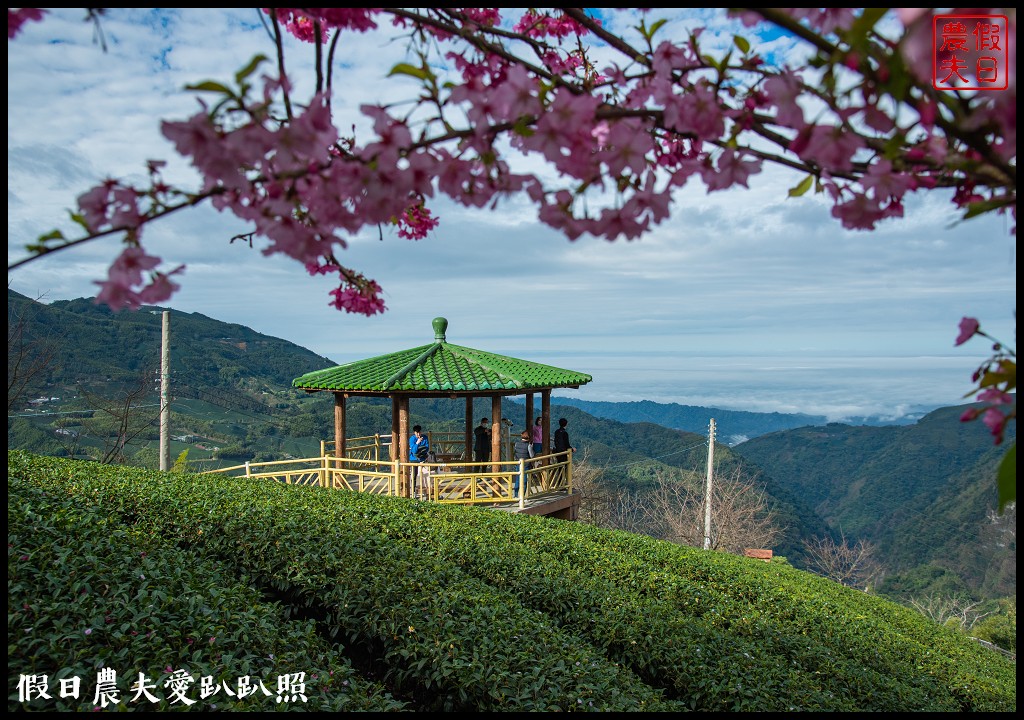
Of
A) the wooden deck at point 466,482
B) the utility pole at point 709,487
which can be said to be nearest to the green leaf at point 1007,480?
the wooden deck at point 466,482

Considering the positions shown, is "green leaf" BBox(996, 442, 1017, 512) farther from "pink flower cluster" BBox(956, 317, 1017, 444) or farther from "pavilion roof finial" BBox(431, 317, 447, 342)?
"pavilion roof finial" BBox(431, 317, 447, 342)

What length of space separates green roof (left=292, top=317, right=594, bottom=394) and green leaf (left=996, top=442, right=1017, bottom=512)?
7.89 metres

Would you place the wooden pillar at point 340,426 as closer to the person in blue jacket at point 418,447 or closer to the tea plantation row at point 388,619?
the person in blue jacket at point 418,447

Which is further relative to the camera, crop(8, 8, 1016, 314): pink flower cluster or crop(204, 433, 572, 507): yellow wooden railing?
crop(204, 433, 572, 507): yellow wooden railing

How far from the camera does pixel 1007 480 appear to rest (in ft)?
3.89

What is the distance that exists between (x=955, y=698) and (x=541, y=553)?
151 inches

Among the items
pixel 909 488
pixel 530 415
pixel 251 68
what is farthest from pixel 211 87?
pixel 909 488

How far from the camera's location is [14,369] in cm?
1410

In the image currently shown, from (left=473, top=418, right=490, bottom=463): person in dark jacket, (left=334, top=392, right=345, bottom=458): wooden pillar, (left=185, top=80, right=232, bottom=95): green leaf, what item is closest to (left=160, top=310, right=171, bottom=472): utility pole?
(left=334, top=392, right=345, bottom=458): wooden pillar

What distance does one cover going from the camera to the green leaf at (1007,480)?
1.17 metres

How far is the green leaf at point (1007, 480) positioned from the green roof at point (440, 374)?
7891mm

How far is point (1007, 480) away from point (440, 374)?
844cm

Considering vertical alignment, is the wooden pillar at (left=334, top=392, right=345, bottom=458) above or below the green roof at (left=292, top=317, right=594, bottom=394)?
below

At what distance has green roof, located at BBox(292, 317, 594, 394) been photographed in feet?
29.7
